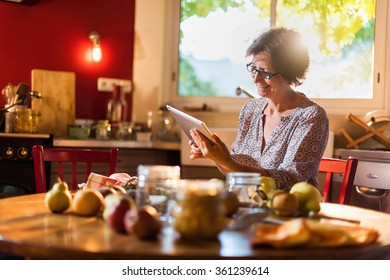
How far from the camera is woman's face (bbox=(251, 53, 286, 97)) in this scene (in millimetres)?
2385

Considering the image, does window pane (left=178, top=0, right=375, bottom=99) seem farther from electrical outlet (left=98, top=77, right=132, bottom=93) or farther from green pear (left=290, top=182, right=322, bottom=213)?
green pear (left=290, top=182, right=322, bottom=213)

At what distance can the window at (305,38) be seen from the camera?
13.4ft

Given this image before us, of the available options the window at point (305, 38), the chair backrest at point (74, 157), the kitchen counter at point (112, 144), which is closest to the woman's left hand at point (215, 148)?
the chair backrest at point (74, 157)

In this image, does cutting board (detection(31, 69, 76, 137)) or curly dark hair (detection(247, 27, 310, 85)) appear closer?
curly dark hair (detection(247, 27, 310, 85))

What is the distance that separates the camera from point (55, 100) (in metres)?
4.20

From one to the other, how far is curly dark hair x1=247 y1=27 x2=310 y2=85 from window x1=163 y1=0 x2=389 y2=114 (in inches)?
70.8

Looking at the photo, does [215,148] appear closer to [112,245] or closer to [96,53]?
[112,245]

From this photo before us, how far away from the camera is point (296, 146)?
2.18 m

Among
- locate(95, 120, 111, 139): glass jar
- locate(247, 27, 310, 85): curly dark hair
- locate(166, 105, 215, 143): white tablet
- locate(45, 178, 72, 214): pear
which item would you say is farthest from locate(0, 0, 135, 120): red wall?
locate(45, 178, 72, 214): pear

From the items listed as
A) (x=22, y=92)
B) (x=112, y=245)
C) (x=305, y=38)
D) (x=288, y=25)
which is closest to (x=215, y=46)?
(x=288, y=25)

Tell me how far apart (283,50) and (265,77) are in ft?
0.44

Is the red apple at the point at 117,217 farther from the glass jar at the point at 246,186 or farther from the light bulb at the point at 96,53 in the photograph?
the light bulb at the point at 96,53
